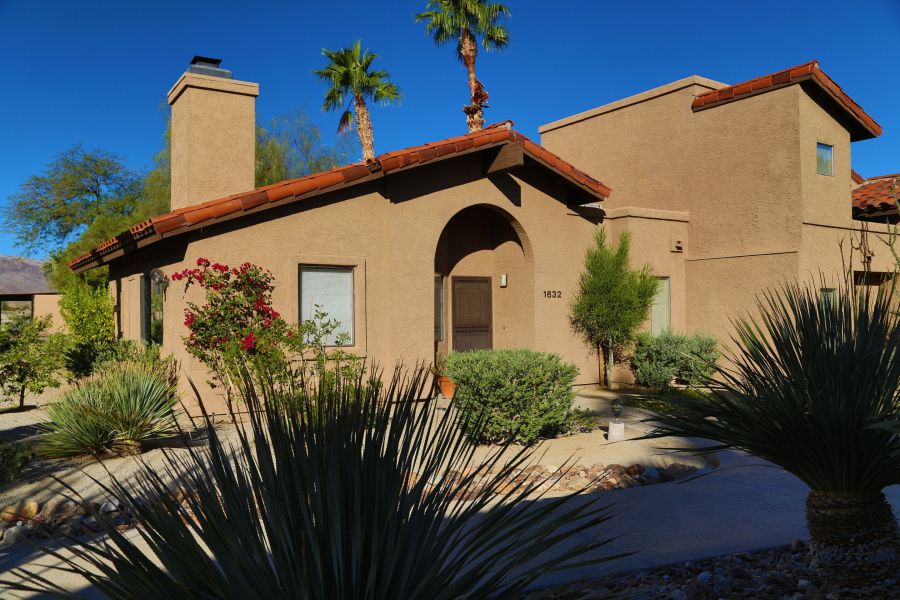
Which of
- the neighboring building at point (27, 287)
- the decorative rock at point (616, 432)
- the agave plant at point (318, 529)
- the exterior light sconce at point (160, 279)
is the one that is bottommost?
the decorative rock at point (616, 432)

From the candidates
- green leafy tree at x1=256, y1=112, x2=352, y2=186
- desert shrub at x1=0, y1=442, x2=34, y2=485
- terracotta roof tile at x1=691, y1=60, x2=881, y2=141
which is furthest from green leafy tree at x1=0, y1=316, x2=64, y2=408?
green leafy tree at x1=256, y1=112, x2=352, y2=186

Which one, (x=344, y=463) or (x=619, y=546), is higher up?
(x=344, y=463)

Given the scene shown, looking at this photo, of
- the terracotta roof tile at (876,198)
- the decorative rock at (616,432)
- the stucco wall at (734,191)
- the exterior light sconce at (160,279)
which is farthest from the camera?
the terracotta roof tile at (876,198)

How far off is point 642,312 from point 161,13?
20.2 m

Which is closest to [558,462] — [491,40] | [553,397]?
[553,397]

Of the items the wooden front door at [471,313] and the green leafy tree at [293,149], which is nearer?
the wooden front door at [471,313]

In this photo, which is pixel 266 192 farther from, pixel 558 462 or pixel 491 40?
pixel 491 40

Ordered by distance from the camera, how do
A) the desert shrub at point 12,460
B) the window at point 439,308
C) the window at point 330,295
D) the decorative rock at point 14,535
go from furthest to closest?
the window at point 439,308, the window at point 330,295, the desert shrub at point 12,460, the decorative rock at point 14,535

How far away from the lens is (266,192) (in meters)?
10.8

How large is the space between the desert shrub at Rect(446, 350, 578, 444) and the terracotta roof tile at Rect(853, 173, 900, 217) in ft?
38.2

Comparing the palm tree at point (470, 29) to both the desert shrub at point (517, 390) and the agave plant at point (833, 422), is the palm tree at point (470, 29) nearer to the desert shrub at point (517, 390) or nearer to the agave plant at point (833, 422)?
the desert shrub at point (517, 390)

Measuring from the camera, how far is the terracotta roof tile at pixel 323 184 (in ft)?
33.6

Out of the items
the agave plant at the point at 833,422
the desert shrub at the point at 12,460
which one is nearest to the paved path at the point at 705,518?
the agave plant at the point at 833,422

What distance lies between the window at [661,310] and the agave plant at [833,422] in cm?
1209
